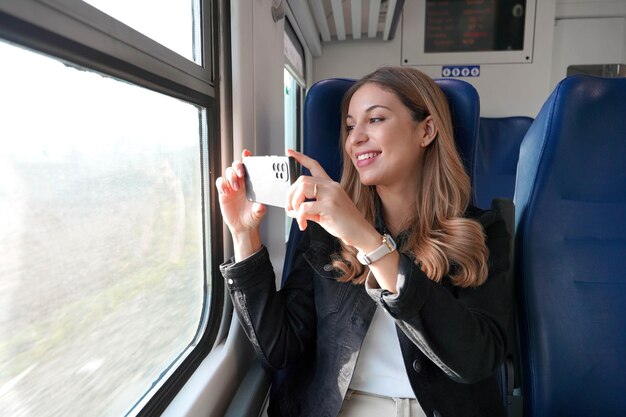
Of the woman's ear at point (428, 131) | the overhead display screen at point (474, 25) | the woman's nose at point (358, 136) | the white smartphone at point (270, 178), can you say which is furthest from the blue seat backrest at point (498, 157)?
the white smartphone at point (270, 178)

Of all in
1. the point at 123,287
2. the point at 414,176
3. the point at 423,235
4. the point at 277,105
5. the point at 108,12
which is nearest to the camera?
the point at 108,12

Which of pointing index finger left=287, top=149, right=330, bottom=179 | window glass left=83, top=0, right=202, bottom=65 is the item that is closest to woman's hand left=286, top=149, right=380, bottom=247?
pointing index finger left=287, top=149, right=330, bottom=179

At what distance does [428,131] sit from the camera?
1.14 metres

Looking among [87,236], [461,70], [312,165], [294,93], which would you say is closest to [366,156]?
[312,165]

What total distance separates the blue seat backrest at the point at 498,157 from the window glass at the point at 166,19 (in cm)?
212

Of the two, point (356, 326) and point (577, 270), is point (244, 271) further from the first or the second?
point (577, 270)

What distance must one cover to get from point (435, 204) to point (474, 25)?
2.58 meters

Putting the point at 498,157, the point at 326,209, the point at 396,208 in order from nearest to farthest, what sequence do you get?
the point at 326,209, the point at 396,208, the point at 498,157

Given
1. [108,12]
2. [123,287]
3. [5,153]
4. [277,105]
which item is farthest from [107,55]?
[277,105]

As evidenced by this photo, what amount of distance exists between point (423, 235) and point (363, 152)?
0.92ft

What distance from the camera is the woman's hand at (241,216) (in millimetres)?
1010

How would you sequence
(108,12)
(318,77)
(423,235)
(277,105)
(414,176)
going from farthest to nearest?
1. (318,77)
2. (277,105)
3. (414,176)
4. (423,235)
5. (108,12)

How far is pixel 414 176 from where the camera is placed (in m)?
1.20

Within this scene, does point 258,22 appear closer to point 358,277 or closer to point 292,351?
Result: point 358,277
